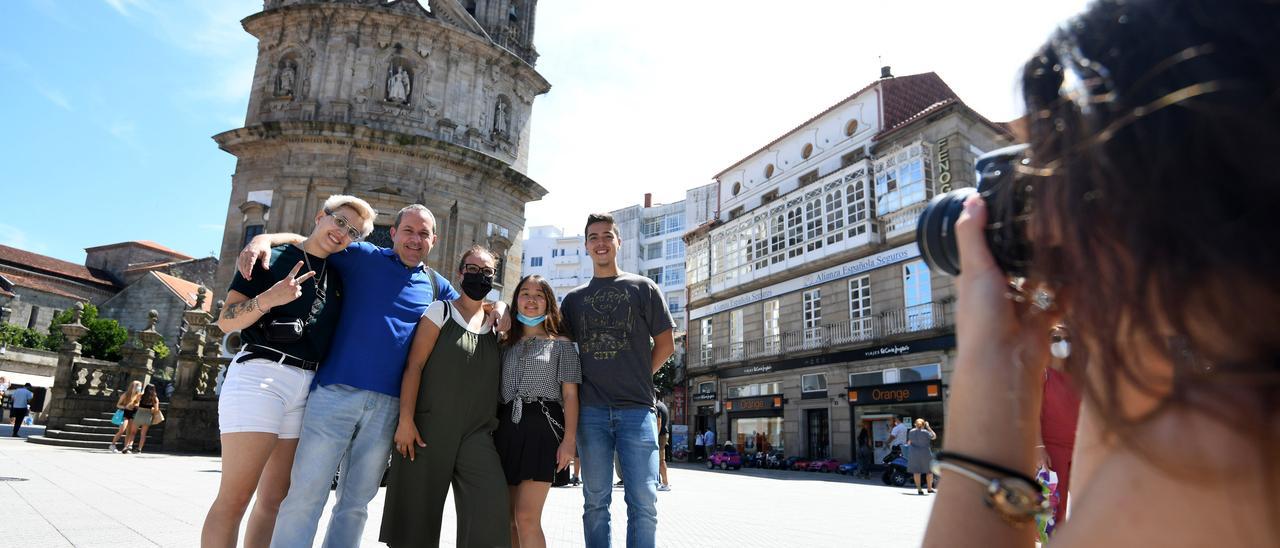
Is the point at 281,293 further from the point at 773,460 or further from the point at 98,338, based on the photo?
the point at 98,338

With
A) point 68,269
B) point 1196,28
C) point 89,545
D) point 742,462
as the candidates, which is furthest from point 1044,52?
point 68,269

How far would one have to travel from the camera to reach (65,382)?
1898cm

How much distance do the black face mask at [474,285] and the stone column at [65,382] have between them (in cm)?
2002

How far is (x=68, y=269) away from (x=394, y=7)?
50869 mm

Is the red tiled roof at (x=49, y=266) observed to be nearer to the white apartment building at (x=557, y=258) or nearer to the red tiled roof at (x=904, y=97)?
the white apartment building at (x=557, y=258)

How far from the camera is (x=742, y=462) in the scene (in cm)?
2566

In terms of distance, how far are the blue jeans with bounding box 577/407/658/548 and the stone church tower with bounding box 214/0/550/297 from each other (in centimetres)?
1735

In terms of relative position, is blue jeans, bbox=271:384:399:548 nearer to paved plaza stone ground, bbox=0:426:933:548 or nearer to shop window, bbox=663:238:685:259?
paved plaza stone ground, bbox=0:426:933:548

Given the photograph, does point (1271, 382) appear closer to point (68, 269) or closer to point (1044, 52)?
point (1044, 52)

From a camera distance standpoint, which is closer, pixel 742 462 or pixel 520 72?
pixel 520 72

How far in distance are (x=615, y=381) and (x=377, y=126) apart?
1907 centimetres

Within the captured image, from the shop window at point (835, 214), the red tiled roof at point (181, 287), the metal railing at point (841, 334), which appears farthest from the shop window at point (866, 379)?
the red tiled roof at point (181, 287)

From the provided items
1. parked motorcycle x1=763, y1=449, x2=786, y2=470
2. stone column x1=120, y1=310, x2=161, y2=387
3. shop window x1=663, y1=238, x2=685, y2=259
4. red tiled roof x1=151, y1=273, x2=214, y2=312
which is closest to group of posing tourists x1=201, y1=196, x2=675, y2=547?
stone column x1=120, y1=310, x2=161, y2=387

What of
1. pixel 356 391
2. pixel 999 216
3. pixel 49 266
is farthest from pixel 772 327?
pixel 49 266
